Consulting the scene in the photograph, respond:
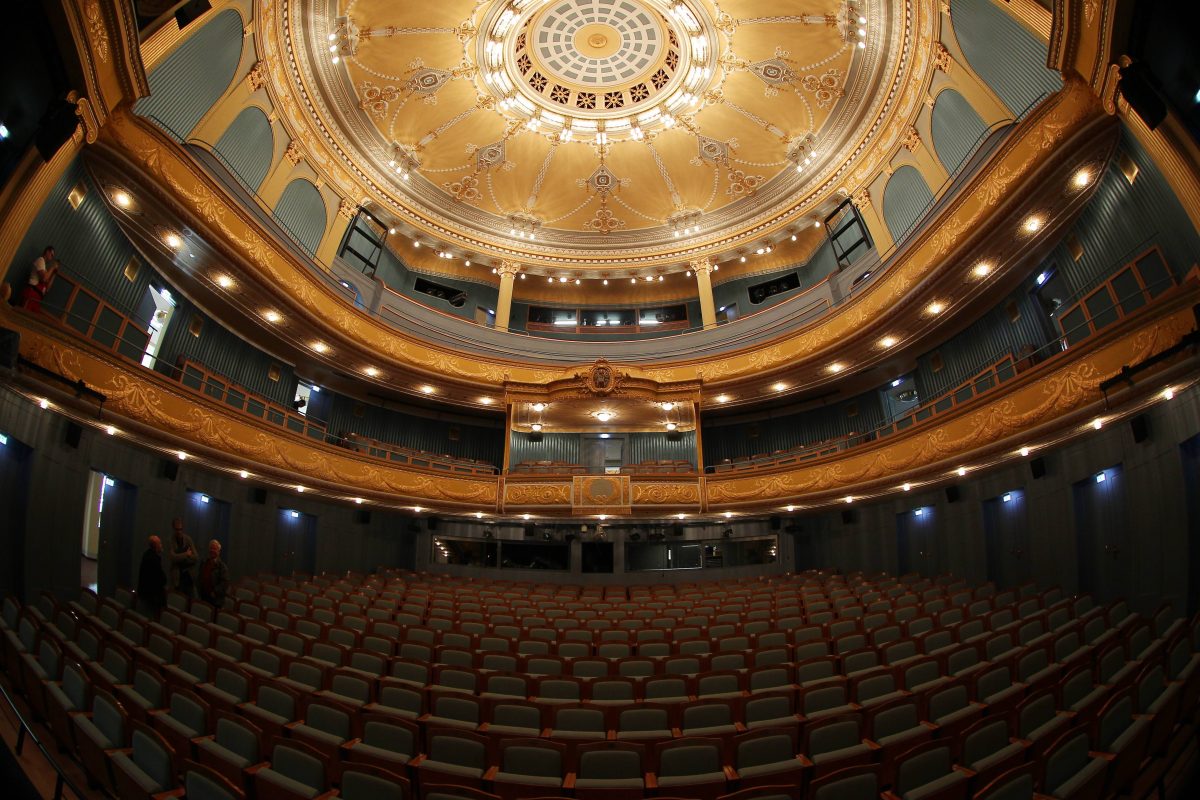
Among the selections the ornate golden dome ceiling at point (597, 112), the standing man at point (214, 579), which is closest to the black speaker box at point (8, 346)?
the standing man at point (214, 579)


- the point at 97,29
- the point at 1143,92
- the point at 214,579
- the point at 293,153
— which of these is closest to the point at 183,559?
the point at 214,579

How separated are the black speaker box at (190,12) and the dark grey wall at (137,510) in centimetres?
633

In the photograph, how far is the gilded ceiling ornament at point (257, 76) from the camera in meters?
12.1

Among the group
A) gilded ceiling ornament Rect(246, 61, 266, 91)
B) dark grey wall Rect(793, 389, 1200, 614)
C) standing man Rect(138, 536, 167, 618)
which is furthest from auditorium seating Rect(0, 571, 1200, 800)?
gilded ceiling ornament Rect(246, 61, 266, 91)

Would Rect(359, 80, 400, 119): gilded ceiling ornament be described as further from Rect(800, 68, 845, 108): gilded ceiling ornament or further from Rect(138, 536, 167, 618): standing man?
Rect(138, 536, 167, 618): standing man

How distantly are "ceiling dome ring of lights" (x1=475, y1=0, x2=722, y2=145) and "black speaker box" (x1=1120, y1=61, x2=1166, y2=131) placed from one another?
38.9 ft

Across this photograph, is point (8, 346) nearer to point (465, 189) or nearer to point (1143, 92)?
point (1143, 92)

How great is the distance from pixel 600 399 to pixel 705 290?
6.74m

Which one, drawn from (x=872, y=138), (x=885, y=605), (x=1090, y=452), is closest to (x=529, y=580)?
(x=885, y=605)

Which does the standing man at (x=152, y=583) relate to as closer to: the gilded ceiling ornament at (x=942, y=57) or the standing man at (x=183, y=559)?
the standing man at (x=183, y=559)

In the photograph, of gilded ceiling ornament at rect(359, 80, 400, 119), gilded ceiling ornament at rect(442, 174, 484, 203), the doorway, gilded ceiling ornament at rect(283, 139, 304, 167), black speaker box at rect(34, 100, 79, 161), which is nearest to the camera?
black speaker box at rect(34, 100, 79, 161)

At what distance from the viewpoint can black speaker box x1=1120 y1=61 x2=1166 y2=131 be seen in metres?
5.24

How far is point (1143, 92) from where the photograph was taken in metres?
5.29

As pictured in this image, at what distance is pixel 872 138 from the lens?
1548 centimetres
